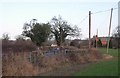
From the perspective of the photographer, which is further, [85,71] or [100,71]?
[100,71]

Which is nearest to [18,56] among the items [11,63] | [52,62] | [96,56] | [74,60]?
[11,63]

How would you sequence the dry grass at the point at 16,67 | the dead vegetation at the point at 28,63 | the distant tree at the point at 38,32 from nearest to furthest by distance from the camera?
the dry grass at the point at 16,67 < the dead vegetation at the point at 28,63 < the distant tree at the point at 38,32

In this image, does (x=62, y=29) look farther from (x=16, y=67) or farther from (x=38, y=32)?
(x=16, y=67)

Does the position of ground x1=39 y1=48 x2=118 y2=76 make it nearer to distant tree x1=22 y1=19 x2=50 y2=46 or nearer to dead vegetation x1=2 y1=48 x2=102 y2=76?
dead vegetation x1=2 y1=48 x2=102 y2=76

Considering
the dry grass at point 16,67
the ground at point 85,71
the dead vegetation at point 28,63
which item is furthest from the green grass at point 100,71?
the dry grass at point 16,67

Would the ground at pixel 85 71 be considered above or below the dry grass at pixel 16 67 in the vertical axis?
below

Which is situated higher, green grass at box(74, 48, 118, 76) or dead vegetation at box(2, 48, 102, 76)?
dead vegetation at box(2, 48, 102, 76)

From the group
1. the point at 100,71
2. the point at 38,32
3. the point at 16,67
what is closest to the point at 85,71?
the point at 100,71

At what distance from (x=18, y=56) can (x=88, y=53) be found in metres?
21.8

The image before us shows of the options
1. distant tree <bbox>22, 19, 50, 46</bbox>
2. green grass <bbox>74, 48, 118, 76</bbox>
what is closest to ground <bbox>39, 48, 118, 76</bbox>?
green grass <bbox>74, 48, 118, 76</bbox>

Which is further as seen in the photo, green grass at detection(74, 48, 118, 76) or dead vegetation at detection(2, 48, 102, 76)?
green grass at detection(74, 48, 118, 76)

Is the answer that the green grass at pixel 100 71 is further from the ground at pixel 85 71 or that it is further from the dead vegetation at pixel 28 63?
the dead vegetation at pixel 28 63

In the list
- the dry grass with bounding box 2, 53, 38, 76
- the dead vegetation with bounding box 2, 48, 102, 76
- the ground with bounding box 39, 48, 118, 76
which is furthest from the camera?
the ground with bounding box 39, 48, 118, 76

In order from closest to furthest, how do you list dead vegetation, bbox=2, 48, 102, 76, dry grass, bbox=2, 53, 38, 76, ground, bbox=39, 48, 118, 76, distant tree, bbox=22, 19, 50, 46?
1. dry grass, bbox=2, 53, 38, 76
2. dead vegetation, bbox=2, 48, 102, 76
3. ground, bbox=39, 48, 118, 76
4. distant tree, bbox=22, 19, 50, 46
